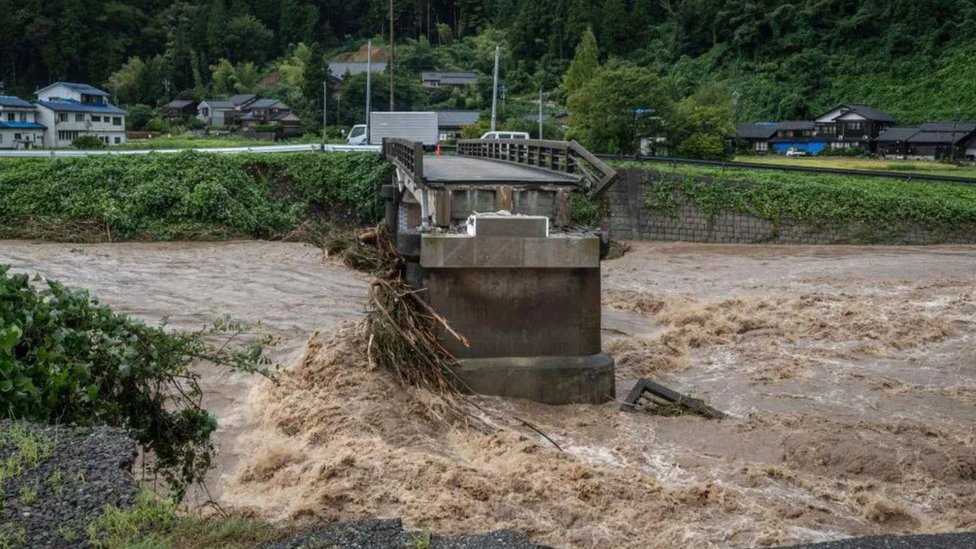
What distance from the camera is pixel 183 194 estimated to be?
3300 centimetres

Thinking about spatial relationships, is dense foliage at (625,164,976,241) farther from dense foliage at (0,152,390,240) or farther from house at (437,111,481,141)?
house at (437,111,481,141)

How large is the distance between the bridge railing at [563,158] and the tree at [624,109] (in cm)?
1505

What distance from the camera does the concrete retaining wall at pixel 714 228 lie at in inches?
1352

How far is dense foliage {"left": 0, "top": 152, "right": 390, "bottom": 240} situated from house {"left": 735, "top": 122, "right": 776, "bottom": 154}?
37.3 m

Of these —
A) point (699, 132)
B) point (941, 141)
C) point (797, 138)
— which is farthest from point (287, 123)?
point (941, 141)

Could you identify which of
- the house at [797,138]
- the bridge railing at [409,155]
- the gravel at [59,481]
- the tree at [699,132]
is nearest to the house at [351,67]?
the house at [797,138]

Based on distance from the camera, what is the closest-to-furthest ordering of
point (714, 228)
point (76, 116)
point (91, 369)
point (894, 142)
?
1. point (91, 369)
2. point (714, 228)
3. point (894, 142)
4. point (76, 116)

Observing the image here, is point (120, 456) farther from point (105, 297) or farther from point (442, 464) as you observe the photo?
point (105, 297)

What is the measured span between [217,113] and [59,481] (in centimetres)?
7703

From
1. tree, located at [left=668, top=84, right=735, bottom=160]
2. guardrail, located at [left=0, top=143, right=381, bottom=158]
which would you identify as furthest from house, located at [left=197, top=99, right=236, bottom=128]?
tree, located at [left=668, top=84, right=735, bottom=160]

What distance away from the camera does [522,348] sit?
562 inches

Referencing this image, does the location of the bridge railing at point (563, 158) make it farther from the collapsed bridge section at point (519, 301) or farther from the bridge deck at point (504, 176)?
the collapsed bridge section at point (519, 301)

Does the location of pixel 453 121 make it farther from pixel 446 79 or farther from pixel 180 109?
pixel 180 109

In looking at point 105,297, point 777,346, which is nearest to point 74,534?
point 777,346
